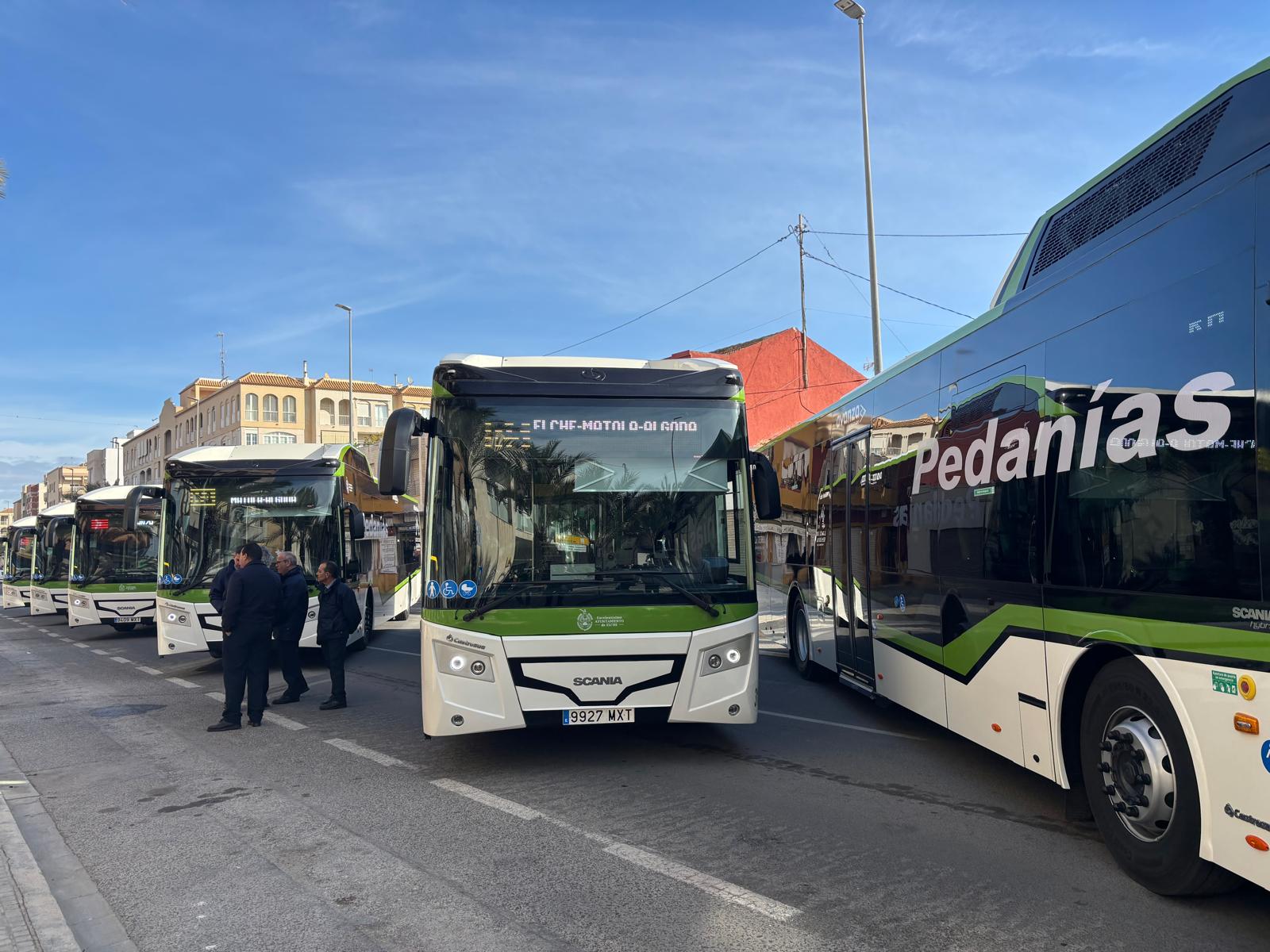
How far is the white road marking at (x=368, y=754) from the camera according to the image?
7.63m

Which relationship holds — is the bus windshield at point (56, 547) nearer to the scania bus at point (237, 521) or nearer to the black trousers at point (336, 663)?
the scania bus at point (237, 521)

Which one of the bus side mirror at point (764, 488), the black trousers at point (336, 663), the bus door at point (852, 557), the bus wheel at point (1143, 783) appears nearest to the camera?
the bus wheel at point (1143, 783)

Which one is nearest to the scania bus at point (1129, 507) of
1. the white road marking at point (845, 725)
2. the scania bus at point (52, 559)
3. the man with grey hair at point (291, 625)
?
the white road marking at point (845, 725)

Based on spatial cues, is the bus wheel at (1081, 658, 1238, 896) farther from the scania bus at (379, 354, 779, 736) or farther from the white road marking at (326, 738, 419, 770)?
the white road marking at (326, 738, 419, 770)

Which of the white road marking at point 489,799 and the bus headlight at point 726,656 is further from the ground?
the bus headlight at point 726,656

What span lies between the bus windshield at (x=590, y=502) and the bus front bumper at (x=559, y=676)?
11.4 inches

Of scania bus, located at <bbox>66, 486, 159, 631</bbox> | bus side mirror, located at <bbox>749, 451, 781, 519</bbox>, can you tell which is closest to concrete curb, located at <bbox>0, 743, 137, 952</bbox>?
bus side mirror, located at <bbox>749, 451, 781, 519</bbox>

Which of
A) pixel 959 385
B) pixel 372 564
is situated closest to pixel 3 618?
pixel 372 564

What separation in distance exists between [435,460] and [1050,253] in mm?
4491

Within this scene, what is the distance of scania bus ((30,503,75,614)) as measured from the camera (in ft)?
85.9

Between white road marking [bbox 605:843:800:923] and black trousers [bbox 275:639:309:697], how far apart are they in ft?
21.4

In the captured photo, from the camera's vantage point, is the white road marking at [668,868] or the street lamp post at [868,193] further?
the street lamp post at [868,193]

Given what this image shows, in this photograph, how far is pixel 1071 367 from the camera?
16.8ft

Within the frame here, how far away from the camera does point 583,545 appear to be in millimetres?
7035
